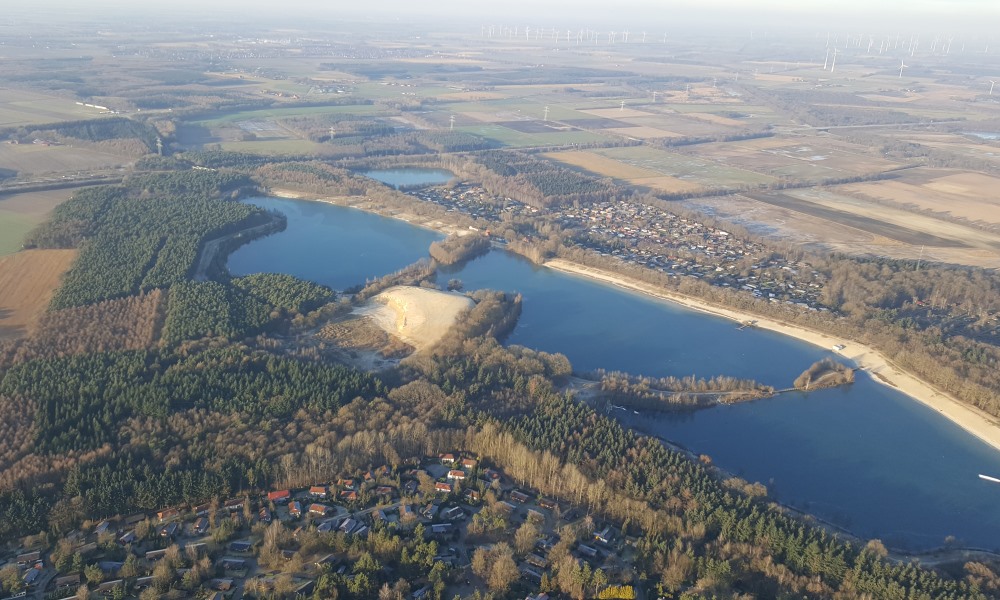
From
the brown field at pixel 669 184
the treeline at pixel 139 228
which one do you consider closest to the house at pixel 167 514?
the treeline at pixel 139 228

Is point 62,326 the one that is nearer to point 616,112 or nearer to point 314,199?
point 314,199

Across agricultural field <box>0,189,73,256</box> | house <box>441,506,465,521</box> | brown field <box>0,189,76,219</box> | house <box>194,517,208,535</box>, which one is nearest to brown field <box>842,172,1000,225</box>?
house <box>441,506,465,521</box>

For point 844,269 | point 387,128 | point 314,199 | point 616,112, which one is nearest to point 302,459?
point 844,269

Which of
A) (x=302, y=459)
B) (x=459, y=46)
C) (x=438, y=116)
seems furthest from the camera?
(x=459, y=46)

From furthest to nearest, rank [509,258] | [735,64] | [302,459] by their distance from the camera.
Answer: [735,64]
[509,258]
[302,459]

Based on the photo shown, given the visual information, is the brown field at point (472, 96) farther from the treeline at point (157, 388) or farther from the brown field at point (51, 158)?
the treeline at point (157, 388)

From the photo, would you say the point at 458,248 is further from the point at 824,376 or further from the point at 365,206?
the point at 824,376
